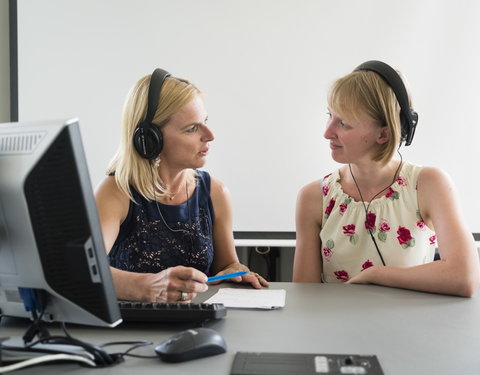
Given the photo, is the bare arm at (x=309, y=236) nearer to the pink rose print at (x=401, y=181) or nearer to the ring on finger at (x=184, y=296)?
the pink rose print at (x=401, y=181)

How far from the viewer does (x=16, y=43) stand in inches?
105

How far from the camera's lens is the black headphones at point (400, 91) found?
5.01 feet

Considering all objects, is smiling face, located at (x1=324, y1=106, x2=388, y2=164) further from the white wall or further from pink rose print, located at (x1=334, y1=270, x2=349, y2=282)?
the white wall

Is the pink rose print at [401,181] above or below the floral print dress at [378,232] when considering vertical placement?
above

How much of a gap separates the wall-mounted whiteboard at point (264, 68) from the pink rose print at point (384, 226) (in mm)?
896

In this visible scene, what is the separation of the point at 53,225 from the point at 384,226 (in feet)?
3.71

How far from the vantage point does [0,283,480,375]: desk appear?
761 mm

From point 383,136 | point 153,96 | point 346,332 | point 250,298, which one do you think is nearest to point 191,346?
point 346,332

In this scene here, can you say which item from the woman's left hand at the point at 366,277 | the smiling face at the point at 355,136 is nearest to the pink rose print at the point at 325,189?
the smiling face at the point at 355,136

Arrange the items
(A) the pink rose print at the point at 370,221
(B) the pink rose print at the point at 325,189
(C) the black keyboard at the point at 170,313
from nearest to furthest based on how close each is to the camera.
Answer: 1. (C) the black keyboard at the point at 170,313
2. (A) the pink rose print at the point at 370,221
3. (B) the pink rose print at the point at 325,189

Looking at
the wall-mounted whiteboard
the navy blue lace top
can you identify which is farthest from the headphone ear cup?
the wall-mounted whiteboard

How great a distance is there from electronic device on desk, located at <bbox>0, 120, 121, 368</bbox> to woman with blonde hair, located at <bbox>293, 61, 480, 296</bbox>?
39.7 inches

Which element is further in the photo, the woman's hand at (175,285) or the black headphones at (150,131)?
the black headphones at (150,131)

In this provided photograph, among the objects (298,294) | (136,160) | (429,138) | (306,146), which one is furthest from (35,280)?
(429,138)
